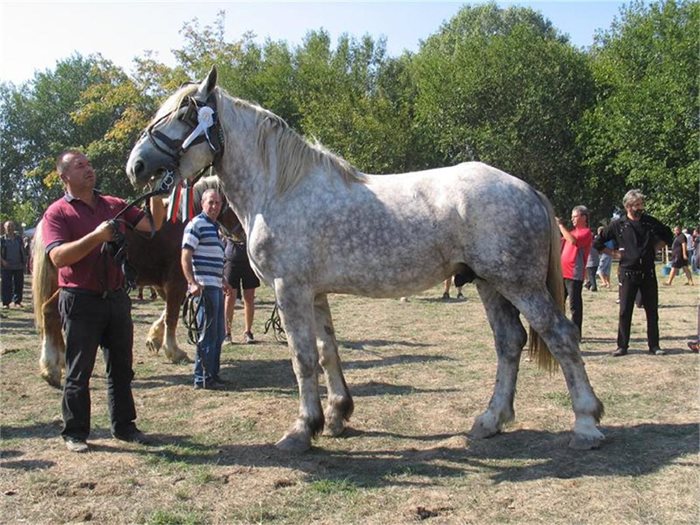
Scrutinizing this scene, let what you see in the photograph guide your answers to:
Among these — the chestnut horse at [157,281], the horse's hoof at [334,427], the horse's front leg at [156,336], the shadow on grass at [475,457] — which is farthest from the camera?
the horse's front leg at [156,336]

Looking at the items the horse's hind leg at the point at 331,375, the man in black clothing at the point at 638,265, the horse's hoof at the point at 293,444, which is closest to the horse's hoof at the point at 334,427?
the horse's hind leg at the point at 331,375

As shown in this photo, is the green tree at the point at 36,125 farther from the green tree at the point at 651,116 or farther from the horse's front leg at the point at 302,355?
the horse's front leg at the point at 302,355

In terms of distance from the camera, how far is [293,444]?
4742 millimetres

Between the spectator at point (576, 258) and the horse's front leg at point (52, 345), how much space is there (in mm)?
6942

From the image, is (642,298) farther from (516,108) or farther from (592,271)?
(516,108)

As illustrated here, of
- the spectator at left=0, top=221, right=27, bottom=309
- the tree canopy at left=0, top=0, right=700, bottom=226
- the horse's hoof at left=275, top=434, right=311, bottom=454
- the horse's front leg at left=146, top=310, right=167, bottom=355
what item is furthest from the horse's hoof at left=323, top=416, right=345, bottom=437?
the tree canopy at left=0, top=0, right=700, bottom=226

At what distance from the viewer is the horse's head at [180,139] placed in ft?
15.1

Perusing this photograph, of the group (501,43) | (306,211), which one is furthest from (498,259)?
(501,43)

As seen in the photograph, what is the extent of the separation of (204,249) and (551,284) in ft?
12.9

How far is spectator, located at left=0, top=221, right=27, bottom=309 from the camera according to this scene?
14641 mm

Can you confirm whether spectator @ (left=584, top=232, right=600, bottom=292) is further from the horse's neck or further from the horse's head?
the horse's head

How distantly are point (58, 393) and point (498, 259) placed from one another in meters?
5.05

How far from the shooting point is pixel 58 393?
669 cm

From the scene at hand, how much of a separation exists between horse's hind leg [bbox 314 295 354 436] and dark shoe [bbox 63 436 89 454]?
6.34 feet
